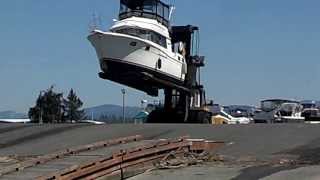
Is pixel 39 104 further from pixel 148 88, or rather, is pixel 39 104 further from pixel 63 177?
pixel 63 177

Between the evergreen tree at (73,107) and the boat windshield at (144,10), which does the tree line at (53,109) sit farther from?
the boat windshield at (144,10)

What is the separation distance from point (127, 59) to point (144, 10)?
4535 millimetres

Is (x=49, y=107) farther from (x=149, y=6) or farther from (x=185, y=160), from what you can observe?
(x=185, y=160)

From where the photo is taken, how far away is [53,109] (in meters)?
82.9

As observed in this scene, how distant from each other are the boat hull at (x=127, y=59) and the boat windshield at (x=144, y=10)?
2.59 meters

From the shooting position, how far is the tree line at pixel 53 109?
81.4m

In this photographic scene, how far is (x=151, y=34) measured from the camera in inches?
1608

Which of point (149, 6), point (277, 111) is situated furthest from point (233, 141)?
point (277, 111)

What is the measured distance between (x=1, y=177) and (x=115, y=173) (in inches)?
114

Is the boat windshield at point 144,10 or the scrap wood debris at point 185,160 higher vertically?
the boat windshield at point 144,10

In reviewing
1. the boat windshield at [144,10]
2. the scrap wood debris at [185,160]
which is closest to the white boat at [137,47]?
the boat windshield at [144,10]

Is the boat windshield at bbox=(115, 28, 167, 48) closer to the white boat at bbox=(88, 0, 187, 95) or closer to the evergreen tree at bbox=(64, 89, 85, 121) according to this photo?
the white boat at bbox=(88, 0, 187, 95)

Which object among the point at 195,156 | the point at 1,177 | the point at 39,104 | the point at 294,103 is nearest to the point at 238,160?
the point at 195,156

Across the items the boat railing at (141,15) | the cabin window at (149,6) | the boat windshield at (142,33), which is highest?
the cabin window at (149,6)
